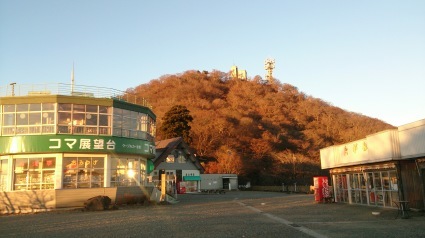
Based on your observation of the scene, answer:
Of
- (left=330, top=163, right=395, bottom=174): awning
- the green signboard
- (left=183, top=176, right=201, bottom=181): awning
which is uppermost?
the green signboard

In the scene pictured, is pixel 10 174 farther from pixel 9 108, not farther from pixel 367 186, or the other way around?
pixel 367 186

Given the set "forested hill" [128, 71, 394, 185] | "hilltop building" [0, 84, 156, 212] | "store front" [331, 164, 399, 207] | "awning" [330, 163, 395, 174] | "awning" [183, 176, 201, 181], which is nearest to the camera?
Answer: "awning" [330, 163, 395, 174]

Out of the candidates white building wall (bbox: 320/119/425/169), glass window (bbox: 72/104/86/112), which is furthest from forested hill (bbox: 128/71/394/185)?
glass window (bbox: 72/104/86/112)

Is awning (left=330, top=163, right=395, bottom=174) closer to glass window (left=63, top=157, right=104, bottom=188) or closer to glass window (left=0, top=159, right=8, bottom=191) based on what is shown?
glass window (left=63, top=157, right=104, bottom=188)

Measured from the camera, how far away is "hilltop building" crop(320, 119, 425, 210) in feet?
53.0

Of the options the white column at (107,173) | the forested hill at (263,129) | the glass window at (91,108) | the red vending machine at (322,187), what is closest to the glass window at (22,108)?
the glass window at (91,108)

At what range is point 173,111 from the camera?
62469 millimetres

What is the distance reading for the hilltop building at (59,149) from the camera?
23909 millimetres

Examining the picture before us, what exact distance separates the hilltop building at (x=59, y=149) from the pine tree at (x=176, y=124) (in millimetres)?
34573

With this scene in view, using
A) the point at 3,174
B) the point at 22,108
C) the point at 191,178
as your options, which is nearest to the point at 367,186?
the point at 22,108

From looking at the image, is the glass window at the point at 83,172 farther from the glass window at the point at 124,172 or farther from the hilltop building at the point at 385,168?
the hilltop building at the point at 385,168

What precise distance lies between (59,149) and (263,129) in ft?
167

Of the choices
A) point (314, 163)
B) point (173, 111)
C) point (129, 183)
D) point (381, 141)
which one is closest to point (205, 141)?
point (173, 111)

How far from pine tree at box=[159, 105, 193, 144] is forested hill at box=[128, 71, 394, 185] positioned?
2.90 m
